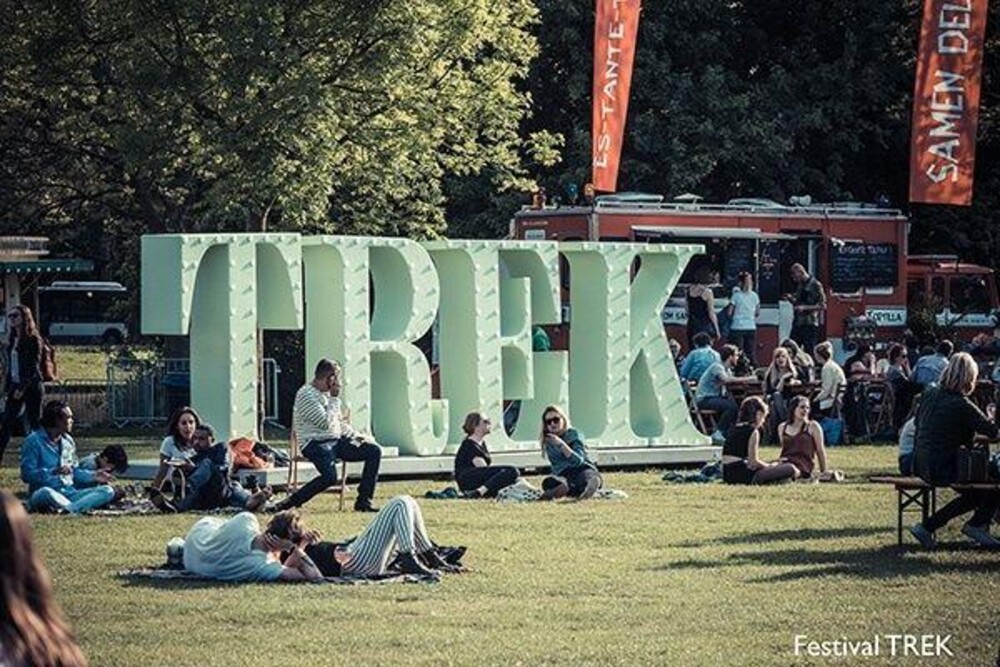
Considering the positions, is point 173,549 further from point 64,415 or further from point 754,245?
point 754,245

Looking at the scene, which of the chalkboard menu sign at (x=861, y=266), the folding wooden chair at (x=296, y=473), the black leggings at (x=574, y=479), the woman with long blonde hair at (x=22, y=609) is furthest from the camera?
the chalkboard menu sign at (x=861, y=266)

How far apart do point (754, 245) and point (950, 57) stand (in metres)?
6.22

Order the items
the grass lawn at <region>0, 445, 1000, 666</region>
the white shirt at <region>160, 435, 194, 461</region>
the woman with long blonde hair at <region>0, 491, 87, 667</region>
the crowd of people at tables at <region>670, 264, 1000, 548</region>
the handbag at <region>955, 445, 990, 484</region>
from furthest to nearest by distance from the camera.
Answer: the white shirt at <region>160, 435, 194, 461</region> < the crowd of people at tables at <region>670, 264, 1000, 548</region> < the handbag at <region>955, 445, 990, 484</region> < the grass lawn at <region>0, 445, 1000, 666</region> < the woman with long blonde hair at <region>0, 491, 87, 667</region>

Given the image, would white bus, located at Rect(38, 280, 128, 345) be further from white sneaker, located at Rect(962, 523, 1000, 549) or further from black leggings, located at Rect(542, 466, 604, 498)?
white sneaker, located at Rect(962, 523, 1000, 549)

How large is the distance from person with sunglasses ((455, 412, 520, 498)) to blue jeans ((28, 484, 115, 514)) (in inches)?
147

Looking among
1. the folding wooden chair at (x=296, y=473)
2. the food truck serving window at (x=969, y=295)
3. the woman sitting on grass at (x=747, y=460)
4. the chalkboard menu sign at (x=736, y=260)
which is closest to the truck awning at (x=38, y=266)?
the chalkboard menu sign at (x=736, y=260)

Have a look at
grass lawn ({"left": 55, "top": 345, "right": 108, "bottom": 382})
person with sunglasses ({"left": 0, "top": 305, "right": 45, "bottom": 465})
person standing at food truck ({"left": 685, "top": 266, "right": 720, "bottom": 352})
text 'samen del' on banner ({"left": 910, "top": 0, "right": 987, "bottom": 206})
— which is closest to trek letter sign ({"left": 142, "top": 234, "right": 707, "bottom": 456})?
person with sunglasses ({"left": 0, "top": 305, "right": 45, "bottom": 465})

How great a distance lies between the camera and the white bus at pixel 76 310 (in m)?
79.8

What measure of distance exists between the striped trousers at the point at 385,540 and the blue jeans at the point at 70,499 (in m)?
6.01

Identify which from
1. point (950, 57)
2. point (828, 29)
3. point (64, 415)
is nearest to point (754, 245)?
point (950, 57)

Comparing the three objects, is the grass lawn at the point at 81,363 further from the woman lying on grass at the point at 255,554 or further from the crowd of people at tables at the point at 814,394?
the woman lying on grass at the point at 255,554

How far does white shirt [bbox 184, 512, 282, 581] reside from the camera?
16141mm

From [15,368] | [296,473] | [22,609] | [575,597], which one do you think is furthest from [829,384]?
[22,609]

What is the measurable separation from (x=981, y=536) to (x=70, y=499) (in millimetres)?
8809
